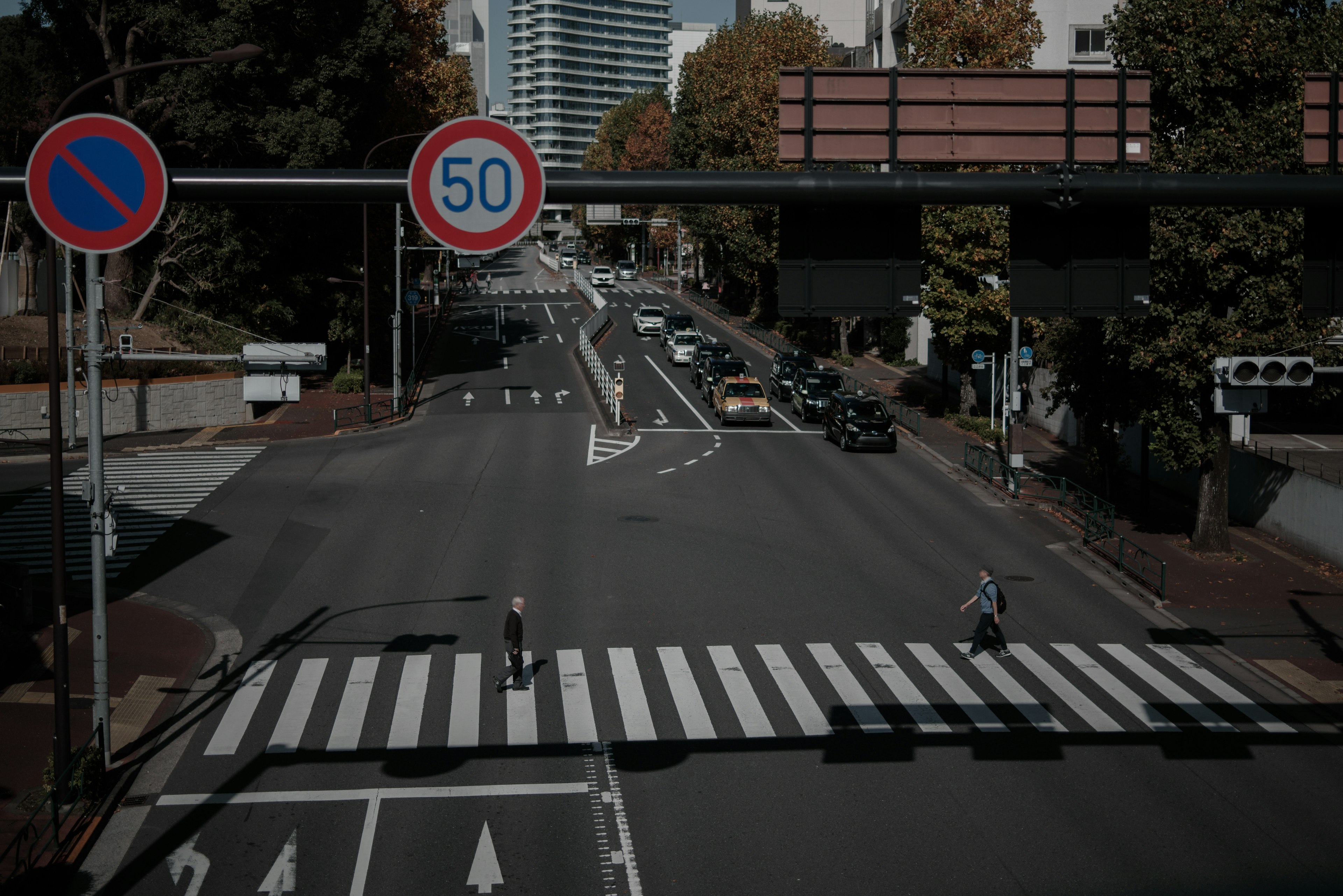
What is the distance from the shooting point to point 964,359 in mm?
45000

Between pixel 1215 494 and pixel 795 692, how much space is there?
547 inches

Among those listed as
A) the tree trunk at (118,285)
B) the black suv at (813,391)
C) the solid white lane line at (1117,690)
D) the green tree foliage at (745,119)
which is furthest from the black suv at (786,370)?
the solid white lane line at (1117,690)

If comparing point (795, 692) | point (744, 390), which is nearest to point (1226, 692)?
point (795, 692)

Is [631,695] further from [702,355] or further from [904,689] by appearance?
[702,355]

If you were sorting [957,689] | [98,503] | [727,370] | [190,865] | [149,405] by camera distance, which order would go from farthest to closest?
[727,370] < [149,405] < [957,689] < [98,503] < [190,865]

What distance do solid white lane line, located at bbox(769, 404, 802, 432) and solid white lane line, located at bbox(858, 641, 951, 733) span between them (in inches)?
969

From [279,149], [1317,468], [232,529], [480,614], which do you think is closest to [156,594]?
[232,529]

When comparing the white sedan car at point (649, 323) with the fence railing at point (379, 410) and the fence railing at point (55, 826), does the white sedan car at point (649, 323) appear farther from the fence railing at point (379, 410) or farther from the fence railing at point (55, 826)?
the fence railing at point (55, 826)

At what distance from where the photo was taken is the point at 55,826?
12.9 meters

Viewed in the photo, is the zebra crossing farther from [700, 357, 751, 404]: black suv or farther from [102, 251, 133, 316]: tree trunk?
[700, 357, 751, 404]: black suv

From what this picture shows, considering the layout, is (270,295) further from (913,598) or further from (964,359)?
(913,598)

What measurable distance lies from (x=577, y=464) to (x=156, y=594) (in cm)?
1533

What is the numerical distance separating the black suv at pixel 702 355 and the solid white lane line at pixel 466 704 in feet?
116

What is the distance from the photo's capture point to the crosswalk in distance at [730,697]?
16.8 m
